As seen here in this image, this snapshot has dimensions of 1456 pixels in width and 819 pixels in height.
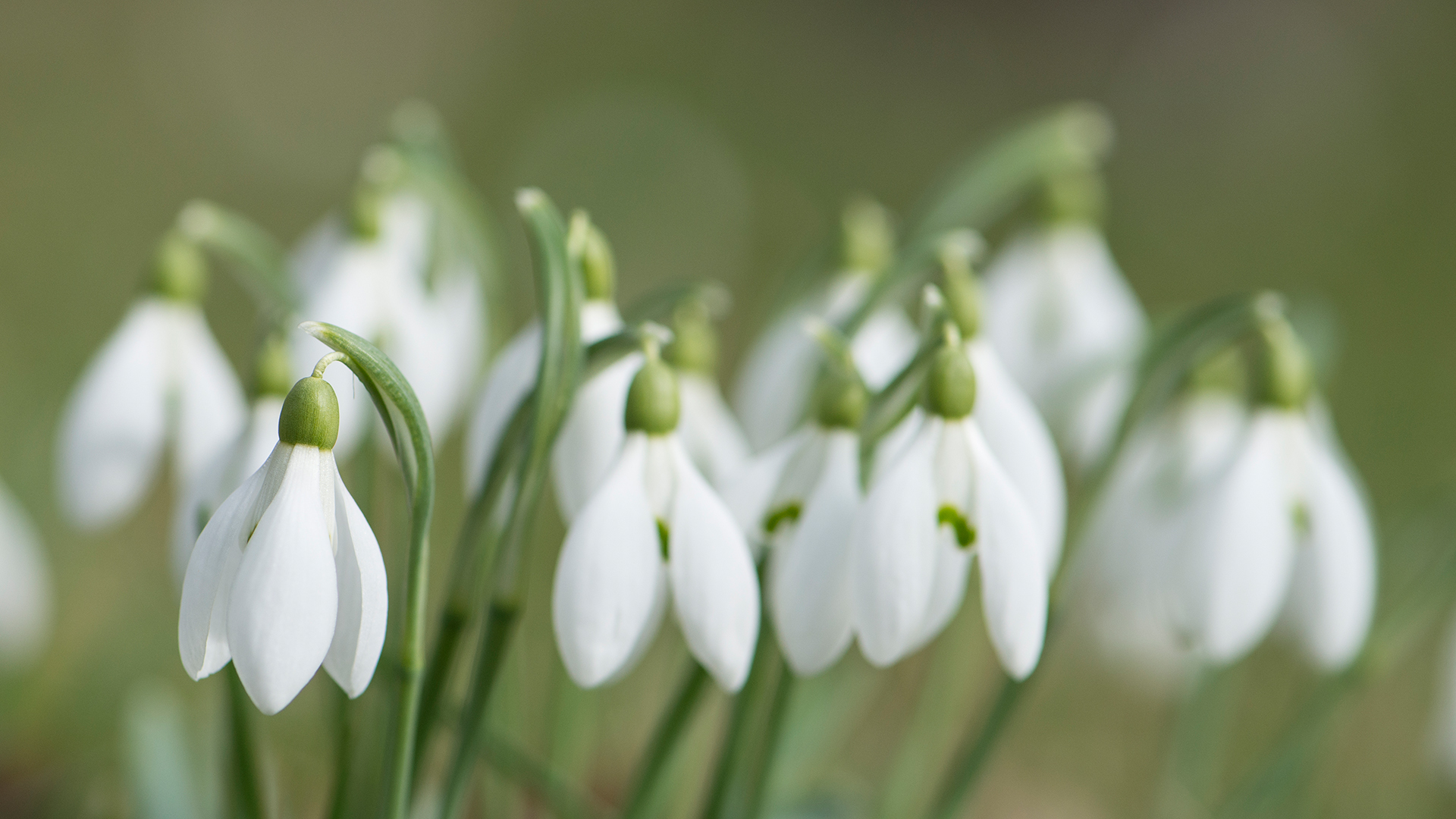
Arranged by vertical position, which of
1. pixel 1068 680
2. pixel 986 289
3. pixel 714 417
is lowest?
pixel 1068 680

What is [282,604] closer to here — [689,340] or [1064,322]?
[689,340]

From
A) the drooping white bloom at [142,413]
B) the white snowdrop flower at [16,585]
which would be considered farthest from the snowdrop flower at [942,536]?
the white snowdrop flower at [16,585]

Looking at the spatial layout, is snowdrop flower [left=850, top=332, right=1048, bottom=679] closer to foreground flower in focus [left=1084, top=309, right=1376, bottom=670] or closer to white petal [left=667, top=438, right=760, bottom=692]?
white petal [left=667, top=438, right=760, bottom=692]

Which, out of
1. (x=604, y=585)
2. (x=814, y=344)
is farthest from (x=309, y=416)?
(x=814, y=344)

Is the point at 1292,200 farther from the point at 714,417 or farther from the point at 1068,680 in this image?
the point at 714,417

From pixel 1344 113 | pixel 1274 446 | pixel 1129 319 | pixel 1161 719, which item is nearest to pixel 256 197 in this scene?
pixel 1161 719

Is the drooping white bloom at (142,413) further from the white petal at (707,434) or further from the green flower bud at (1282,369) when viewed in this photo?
the green flower bud at (1282,369)

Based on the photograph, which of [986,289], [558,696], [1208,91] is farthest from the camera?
[1208,91]
